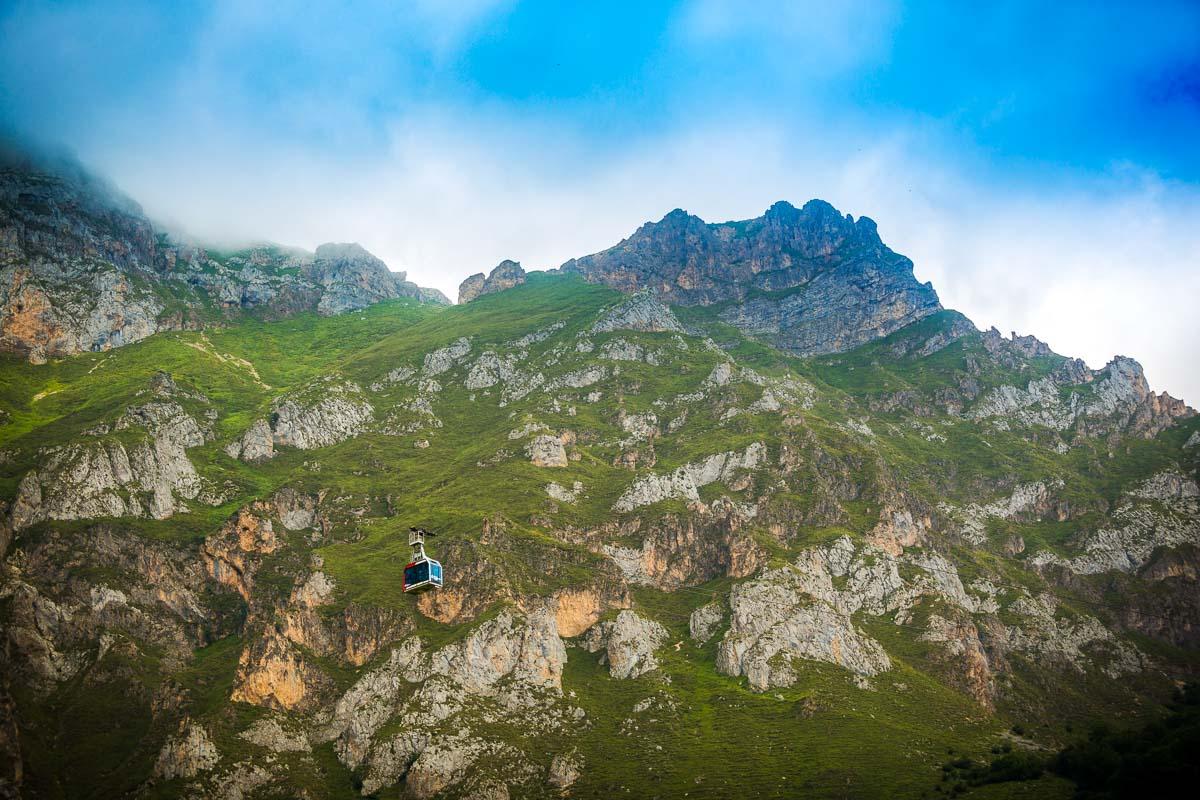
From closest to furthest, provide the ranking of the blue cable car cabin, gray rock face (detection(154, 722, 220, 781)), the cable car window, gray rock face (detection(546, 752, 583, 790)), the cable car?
the cable car
the blue cable car cabin
the cable car window
gray rock face (detection(154, 722, 220, 781))
gray rock face (detection(546, 752, 583, 790))

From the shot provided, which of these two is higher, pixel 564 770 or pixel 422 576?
pixel 422 576

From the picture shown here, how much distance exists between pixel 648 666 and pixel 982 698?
266 ft

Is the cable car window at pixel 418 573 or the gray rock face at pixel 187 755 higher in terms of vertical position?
the cable car window at pixel 418 573

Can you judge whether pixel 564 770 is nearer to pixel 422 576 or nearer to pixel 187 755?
pixel 422 576

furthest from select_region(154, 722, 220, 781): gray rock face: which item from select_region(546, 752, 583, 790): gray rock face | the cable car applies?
the cable car

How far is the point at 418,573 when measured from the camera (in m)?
117

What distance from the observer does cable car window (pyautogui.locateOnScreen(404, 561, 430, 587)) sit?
380 ft

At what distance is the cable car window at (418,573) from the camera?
116 metres

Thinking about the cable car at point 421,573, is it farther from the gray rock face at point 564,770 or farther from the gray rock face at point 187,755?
the gray rock face at point 187,755

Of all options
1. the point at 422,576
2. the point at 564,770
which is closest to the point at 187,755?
the point at 564,770

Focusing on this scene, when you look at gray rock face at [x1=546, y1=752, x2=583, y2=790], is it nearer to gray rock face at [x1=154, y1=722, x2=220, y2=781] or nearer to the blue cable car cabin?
the blue cable car cabin

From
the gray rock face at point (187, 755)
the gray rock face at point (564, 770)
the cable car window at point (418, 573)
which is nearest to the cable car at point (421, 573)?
the cable car window at point (418, 573)

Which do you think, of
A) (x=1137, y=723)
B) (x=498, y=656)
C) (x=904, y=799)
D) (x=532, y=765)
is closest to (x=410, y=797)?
(x=532, y=765)

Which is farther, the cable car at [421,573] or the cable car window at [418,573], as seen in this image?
the cable car window at [418,573]
